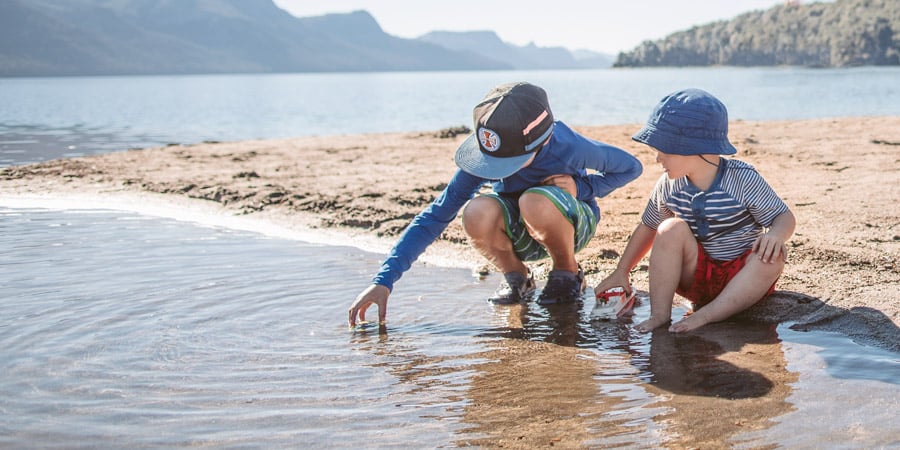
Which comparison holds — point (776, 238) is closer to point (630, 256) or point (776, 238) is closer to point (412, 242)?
point (630, 256)

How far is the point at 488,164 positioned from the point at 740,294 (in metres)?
0.99

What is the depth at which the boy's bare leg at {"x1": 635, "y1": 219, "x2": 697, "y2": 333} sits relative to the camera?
2.96 meters

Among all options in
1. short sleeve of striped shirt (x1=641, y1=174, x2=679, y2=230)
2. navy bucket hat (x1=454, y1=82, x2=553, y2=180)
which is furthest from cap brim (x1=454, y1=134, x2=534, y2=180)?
short sleeve of striped shirt (x1=641, y1=174, x2=679, y2=230)

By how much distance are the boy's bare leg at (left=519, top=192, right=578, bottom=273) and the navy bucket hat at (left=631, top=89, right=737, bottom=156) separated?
0.50m

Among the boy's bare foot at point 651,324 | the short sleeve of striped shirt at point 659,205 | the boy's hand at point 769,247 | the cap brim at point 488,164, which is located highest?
the cap brim at point 488,164

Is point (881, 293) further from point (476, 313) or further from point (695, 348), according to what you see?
point (476, 313)

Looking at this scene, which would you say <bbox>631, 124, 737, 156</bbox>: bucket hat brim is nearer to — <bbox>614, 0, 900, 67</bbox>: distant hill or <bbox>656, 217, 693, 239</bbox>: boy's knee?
<bbox>656, 217, 693, 239</bbox>: boy's knee

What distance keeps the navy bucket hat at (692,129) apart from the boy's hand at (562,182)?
54cm

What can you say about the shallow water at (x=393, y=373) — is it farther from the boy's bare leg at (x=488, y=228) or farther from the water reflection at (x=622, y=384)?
the boy's bare leg at (x=488, y=228)

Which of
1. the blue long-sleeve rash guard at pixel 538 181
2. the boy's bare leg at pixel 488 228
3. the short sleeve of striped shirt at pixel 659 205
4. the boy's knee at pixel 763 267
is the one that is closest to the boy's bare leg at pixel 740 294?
the boy's knee at pixel 763 267

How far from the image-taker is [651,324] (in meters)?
3.04

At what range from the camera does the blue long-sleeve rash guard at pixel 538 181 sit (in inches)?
124

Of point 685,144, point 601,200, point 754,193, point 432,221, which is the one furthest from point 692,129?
point 601,200

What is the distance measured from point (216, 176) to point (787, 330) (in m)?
5.57
